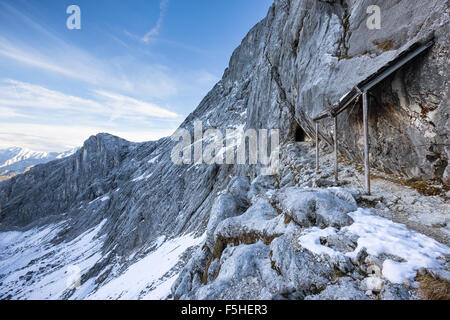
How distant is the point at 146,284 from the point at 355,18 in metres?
27.2

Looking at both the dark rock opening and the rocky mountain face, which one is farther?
the dark rock opening

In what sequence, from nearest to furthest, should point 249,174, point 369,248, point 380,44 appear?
point 369,248, point 380,44, point 249,174

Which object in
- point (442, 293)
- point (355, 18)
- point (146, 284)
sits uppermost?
point (355, 18)

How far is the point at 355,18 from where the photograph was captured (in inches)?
452

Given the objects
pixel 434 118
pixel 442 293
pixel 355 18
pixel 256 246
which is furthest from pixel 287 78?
pixel 442 293

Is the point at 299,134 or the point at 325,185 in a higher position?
the point at 299,134

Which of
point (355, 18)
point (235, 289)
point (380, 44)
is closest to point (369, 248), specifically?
point (235, 289)

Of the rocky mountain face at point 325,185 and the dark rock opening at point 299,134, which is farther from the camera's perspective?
the dark rock opening at point 299,134

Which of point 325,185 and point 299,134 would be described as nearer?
point 325,185
